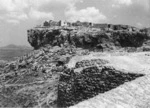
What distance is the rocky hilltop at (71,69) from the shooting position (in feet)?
48.2

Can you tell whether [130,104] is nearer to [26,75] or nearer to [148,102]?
[148,102]

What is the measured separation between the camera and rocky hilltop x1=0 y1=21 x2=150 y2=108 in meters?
14.7

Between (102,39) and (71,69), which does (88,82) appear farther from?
(102,39)

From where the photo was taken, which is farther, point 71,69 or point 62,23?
point 62,23

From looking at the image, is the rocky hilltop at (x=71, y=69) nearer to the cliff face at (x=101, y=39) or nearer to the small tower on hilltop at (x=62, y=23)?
the cliff face at (x=101, y=39)

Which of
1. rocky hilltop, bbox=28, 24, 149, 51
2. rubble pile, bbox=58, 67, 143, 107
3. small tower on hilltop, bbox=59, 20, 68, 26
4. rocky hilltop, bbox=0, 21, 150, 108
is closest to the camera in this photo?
rubble pile, bbox=58, 67, 143, 107

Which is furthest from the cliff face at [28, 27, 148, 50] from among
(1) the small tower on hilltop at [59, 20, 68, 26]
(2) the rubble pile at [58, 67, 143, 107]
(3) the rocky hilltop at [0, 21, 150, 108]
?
(2) the rubble pile at [58, 67, 143, 107]

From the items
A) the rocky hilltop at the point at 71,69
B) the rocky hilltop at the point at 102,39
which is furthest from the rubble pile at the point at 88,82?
the rocky hilltop at the point at 102,39

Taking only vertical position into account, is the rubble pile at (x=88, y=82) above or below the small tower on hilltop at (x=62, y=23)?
below

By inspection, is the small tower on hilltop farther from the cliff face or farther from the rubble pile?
the rubble pile

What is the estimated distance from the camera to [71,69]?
1697 centimetres

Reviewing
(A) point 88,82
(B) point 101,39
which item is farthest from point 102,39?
(A) point 88,82

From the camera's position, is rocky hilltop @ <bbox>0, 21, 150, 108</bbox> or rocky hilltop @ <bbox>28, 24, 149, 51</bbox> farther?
rocky hilltop @ <bbox>28, 24, 149, 51</bbox>

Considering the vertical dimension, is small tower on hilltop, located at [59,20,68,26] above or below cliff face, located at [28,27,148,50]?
above
